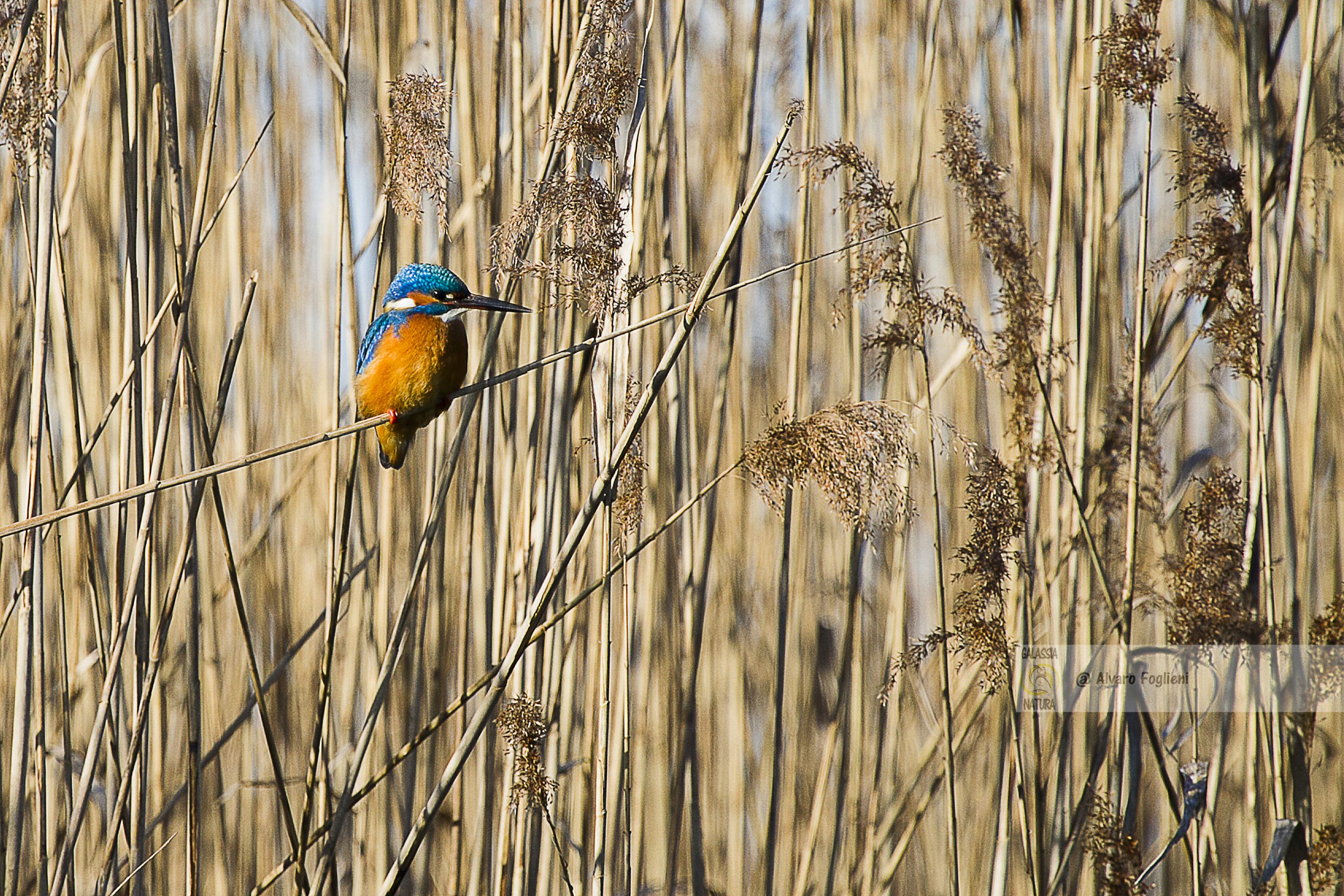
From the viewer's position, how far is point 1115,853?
4.84ft

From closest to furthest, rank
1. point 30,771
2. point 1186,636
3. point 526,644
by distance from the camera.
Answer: point 526,644 → point 1186,636 → point 30,771

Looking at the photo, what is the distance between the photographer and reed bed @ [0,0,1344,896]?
1523 millimetres

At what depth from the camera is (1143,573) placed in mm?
1756

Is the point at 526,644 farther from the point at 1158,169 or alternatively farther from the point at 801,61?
the point at 1158,169

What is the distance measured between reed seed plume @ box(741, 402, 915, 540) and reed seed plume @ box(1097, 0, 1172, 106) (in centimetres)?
68

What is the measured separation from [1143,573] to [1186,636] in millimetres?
221

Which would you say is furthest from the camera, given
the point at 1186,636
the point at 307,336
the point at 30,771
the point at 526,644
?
the point at 307,336

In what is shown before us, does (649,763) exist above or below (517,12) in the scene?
below

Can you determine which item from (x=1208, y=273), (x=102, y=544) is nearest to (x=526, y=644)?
(x=102, y=544)

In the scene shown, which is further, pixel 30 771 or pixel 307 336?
pixel 307 336

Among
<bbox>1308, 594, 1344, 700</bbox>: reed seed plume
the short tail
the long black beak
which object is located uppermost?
the long black beak

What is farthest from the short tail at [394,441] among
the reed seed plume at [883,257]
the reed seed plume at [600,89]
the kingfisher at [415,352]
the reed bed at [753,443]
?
the reed seed plume at [883,257]

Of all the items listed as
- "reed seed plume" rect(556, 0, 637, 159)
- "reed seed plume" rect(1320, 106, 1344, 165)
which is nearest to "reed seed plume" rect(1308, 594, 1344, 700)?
"reed seed plume" rect(1320, 106, 1344, 165)

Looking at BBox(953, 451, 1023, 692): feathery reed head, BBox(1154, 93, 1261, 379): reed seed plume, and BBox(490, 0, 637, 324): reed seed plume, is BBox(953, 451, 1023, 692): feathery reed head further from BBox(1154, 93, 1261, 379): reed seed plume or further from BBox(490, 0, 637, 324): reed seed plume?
BBox(490, 0, 637, 324): reed seed plume
